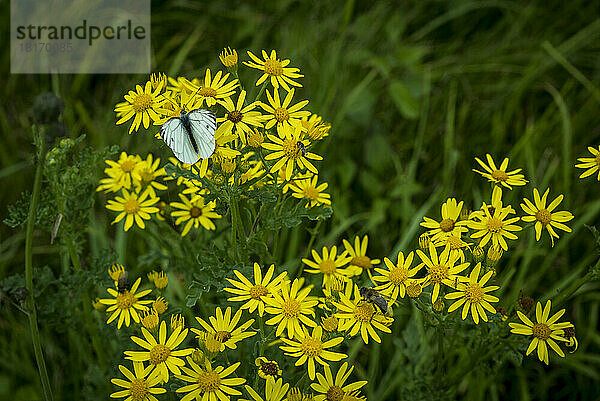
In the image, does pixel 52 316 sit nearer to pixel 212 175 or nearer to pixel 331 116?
pixel 212 175

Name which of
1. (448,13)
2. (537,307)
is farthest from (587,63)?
(537,307)

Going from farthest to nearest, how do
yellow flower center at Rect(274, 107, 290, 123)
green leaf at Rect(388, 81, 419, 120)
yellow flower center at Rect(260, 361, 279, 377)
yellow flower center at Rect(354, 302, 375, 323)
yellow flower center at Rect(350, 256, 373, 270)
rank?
1. green leaf at Rect(388, 81, 419, 120)
2. yellow flower center at Rect(350, 256, 373, 270)
3. yellow flower center at Rect(274, 107, 290, 123)
4. yellow flower center at Rect(354, 302, 375, 323)
5. yellow flower center at Rect(260, 361, 279, 377)

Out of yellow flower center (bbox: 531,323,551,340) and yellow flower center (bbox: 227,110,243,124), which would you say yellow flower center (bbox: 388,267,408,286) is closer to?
yellow flower center (bbox: 531,323,551,340)

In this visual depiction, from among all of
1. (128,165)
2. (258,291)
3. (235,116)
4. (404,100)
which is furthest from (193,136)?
(404,100)

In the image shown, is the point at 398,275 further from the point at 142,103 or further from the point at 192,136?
the point at 142,103

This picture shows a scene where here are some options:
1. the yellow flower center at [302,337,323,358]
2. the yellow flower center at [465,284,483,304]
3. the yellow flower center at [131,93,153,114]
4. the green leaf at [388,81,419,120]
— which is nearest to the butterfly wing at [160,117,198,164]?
the yellow flower center at [131,93,153,114]

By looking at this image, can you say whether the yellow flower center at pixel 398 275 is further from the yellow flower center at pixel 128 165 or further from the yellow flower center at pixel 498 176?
the yellow flower center at pixel 128 165
